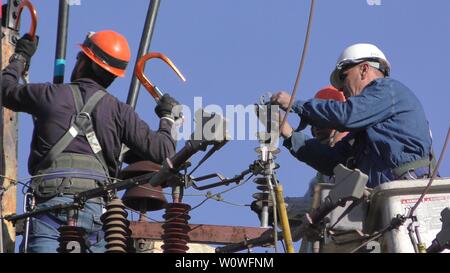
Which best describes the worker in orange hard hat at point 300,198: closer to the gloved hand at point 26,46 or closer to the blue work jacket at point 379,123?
the blue work jacket at point 379,123

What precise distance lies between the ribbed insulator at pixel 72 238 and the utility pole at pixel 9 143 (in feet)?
3.50

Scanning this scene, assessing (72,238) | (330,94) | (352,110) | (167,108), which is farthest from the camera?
(330,94)

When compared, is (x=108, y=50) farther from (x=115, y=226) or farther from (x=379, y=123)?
(x=379, y=123)

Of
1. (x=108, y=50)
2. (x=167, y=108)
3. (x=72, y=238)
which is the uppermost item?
(x=108, y=50)

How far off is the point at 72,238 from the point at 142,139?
106 cm

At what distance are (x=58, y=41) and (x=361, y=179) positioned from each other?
4666 mm

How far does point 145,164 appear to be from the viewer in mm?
10203

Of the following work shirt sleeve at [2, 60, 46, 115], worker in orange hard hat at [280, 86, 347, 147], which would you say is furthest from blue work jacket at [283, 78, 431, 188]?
work shirt sleeve at [2, 60, 46, 115]

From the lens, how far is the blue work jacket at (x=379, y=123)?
9.01 meters

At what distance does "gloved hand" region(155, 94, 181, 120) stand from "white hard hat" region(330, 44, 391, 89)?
1.32m

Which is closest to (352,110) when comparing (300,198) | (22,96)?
(300,198)

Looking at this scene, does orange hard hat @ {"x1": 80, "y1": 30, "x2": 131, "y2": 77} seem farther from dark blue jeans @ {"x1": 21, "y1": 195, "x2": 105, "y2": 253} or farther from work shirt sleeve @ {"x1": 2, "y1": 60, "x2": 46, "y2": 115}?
dark blue jeans @ {"x1": 21, "y1": 195, "x2": 105, "y2": 253}

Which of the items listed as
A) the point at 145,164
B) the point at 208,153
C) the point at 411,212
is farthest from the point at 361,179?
the point at 145,164

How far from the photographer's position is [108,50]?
34.4 ft
